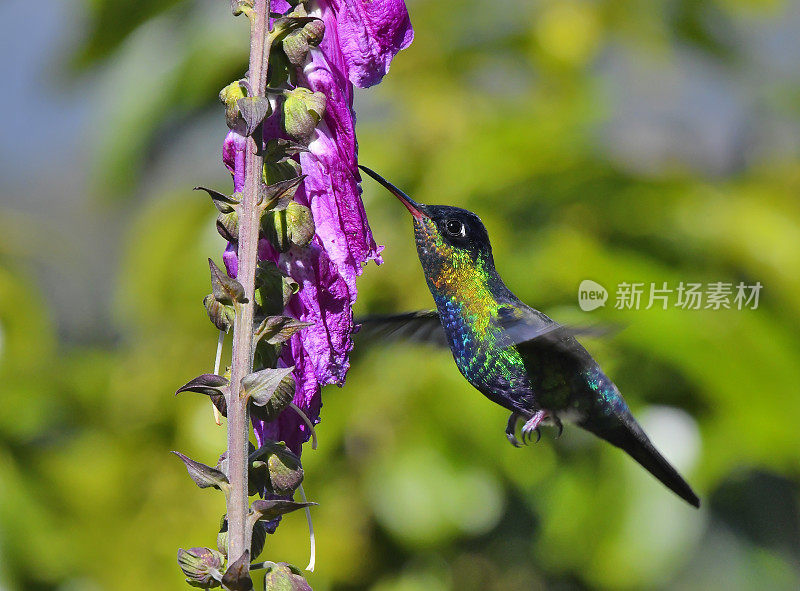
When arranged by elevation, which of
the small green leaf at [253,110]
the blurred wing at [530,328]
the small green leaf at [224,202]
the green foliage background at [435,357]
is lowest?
the green foliage background at [435,357]

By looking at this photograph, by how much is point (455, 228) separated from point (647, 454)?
53 centimetres

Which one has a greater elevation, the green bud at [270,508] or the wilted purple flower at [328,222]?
the wilted purple flower at [328,222]

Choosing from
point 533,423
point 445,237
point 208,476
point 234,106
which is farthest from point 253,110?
point 533,423

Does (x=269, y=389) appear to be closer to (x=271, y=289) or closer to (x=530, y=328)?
(x=271, y=289)

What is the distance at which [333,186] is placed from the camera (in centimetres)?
97

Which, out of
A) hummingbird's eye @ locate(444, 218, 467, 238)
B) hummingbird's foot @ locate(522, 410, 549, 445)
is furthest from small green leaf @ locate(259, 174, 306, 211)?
hummingbird's foot @ locate(522, 410, 549, 445)

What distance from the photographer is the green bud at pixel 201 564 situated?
2.73 feet

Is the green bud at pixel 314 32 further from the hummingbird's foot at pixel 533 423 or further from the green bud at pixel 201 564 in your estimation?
the hummingbird's foot at pixel 533 423

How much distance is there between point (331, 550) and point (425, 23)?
140 centimetres

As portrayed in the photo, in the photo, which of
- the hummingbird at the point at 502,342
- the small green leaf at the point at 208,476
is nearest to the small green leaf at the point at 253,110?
the small green leaf at the point at 208,476

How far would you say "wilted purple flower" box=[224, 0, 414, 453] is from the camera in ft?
3.14

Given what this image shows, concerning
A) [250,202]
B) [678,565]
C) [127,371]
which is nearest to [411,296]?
[127,371]

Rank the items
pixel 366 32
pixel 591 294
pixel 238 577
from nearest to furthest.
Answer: pixel 238 577
pixel 366 32
pixel 591 294

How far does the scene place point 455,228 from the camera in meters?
1.44
